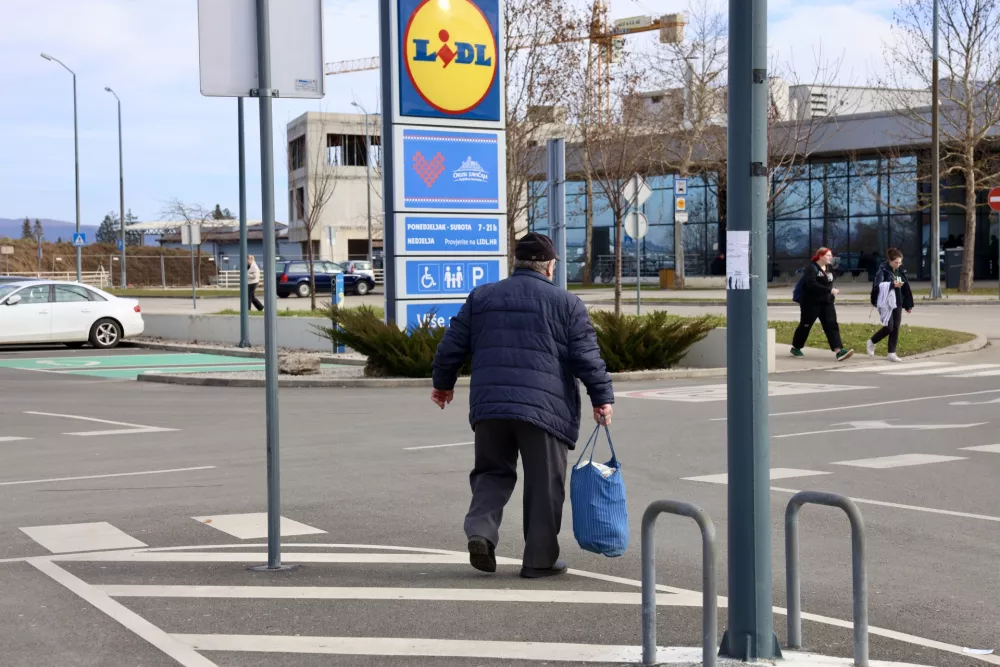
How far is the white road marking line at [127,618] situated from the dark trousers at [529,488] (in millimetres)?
1647

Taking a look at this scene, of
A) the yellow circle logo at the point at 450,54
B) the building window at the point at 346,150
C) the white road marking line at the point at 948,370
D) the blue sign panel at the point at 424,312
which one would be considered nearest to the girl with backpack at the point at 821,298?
the white road marking line at the point at 948,370

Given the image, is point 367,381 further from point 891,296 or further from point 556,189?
point 891,296

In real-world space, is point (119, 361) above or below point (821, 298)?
below

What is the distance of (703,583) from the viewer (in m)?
4.82

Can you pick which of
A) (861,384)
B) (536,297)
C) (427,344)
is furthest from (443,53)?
(536,297)

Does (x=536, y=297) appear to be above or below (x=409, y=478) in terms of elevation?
above

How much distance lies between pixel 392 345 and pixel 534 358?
12.8m

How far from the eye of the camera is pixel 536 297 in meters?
6.84

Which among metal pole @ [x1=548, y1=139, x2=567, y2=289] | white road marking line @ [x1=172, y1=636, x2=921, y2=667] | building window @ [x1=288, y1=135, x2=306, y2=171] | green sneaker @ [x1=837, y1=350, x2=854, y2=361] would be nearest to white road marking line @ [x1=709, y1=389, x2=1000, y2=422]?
green sneaker @ [x1=837, y1=350, x2=854, y2=361]

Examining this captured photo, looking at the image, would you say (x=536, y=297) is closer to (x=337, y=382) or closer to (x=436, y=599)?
(x=436, y=599)

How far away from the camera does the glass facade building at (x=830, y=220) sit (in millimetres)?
52656

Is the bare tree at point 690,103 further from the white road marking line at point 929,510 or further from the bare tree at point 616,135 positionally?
the white road marking line at point 929,510

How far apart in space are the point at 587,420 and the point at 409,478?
3.99 m

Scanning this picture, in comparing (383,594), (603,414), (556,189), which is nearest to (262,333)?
(556,189)
